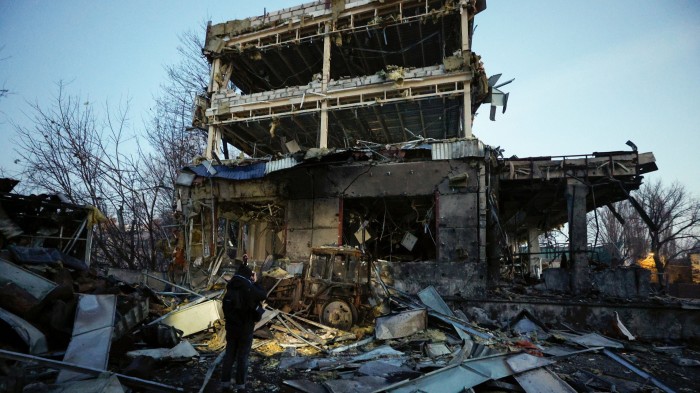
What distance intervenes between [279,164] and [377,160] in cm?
361

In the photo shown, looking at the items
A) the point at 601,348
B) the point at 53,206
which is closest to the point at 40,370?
the point at 53,206

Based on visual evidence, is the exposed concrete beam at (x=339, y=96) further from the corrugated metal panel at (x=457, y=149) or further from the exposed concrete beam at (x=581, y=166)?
the exposed concrete beam at (x=581, y=166)

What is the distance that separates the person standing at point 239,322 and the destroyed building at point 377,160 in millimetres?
6644

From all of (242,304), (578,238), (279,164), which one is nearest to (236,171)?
(279,164)

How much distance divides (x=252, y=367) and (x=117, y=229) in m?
14.6

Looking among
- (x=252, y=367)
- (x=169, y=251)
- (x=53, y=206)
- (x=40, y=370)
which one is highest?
(x=53, y=206)

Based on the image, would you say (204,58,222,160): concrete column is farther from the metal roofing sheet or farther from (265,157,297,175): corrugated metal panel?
(265,157,297,175): corrugated metal panel

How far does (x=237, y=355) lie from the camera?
5148 mm

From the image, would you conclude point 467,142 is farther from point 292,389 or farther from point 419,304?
point 292,389

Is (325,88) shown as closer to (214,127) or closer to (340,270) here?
(214,127)

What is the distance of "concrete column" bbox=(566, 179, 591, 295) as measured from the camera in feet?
38.9

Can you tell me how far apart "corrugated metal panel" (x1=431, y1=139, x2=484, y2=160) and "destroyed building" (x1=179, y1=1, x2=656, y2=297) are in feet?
0.13

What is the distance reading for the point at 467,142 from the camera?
11.4 m

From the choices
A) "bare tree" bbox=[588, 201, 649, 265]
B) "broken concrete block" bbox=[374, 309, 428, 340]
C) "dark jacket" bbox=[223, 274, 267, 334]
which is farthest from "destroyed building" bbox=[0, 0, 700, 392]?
"bare tree" bbox=[588, 201, 649, 265]
